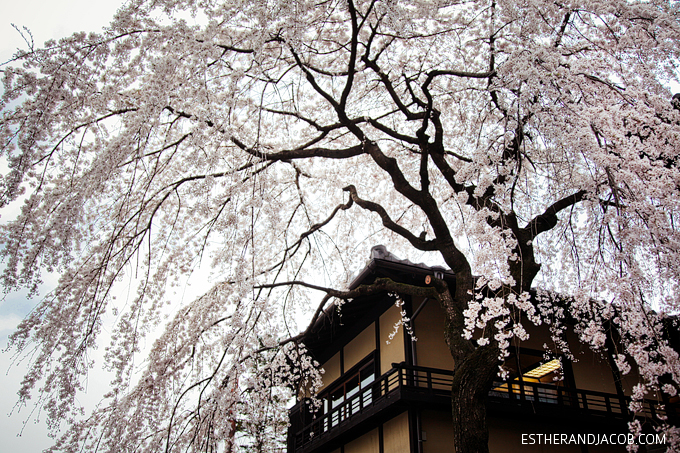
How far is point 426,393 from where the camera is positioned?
7109mm

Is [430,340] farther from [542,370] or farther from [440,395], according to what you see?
[542,370]

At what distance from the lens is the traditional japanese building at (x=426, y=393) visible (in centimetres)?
718

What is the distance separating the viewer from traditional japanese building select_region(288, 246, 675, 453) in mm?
7184

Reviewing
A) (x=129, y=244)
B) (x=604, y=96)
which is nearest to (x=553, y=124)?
(x=604, y=96)

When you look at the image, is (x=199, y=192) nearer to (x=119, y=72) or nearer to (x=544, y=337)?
(x=119, y=72)

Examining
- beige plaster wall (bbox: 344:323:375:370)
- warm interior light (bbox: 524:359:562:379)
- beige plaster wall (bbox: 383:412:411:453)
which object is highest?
beige plaster wall (bbox: 344:323:375:370)

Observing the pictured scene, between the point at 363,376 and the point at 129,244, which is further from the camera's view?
the point at 363,376

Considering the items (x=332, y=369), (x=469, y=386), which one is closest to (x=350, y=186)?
(x=469, y=386)

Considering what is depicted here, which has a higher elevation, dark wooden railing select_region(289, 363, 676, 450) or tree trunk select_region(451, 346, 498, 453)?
dark wooden railing select_region(289, 363, 676, 450)

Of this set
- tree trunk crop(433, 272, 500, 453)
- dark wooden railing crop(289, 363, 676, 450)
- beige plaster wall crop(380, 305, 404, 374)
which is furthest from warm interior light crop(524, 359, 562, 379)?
tree trunk crop(433, 272, 500, 453)

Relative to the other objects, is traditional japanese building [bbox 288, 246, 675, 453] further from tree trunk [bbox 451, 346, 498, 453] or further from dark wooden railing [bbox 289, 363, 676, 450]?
tree trunk [bbox 451, 346, 498, 453]

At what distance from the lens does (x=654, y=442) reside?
26.3 ft

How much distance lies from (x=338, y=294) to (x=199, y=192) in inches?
90.1

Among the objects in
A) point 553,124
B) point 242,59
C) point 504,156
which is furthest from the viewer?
point 242,59
